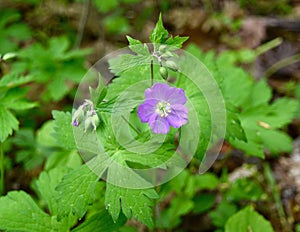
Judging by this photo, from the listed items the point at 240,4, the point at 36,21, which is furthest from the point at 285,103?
the point at 36,21

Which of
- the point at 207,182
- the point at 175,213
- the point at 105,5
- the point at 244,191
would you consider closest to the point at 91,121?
the point at 175,213

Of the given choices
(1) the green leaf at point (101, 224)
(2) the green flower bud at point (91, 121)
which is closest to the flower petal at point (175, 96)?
(2) the green flower bud at point (91, 121)

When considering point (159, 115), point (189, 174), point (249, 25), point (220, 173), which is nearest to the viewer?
point (159, 115)

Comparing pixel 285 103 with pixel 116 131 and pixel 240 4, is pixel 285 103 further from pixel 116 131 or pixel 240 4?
pixel 240 4

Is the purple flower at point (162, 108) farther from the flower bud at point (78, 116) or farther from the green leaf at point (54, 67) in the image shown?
the green leaf at point (54, 67)

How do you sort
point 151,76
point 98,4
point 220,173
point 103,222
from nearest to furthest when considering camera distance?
1. point 151,76
2. point 103,222
3. point 220,173
4. point 98,4

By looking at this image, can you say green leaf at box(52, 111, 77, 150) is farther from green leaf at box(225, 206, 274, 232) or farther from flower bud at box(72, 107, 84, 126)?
green leaf at box(225, 206, 274, 232)

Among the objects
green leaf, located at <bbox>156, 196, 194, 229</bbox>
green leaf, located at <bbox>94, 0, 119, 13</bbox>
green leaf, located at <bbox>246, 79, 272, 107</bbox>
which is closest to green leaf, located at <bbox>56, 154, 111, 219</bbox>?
green leaf, located at <bbox>156, 196, 194, 229</bbox>
